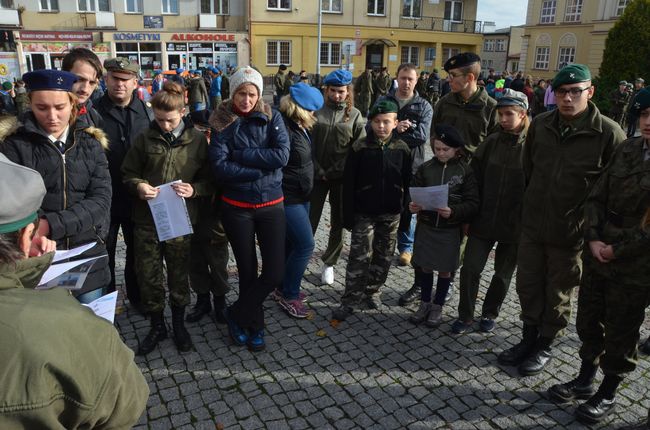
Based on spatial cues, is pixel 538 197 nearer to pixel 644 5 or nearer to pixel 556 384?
pixel 556 384

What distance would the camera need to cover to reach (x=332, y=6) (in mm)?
37219

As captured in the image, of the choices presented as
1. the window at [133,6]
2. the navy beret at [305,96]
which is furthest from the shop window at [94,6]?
the navy beret at [305,96]

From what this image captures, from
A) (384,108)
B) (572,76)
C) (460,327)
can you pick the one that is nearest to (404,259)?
(460,327)

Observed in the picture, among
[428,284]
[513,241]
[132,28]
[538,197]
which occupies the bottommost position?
[428,284]

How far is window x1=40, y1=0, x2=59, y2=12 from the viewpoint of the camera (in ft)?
108

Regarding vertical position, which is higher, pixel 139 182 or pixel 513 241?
pixel 139 182

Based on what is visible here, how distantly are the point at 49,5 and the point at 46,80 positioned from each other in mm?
36836

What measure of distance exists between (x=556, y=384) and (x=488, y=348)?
25.4 inches

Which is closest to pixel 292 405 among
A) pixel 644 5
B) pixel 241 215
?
pixel 241 215

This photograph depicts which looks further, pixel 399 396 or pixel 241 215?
pixel 241 215

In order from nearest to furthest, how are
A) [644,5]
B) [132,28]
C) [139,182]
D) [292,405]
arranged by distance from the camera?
[292,405] < [139,182] < [644,5] < [132,28]

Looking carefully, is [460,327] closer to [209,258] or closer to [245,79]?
[209,258]

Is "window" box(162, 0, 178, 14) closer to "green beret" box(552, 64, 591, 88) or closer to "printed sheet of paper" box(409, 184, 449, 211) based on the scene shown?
"printed sheet of paper" box(409, 184, 449, 211)

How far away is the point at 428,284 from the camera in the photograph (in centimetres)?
446
